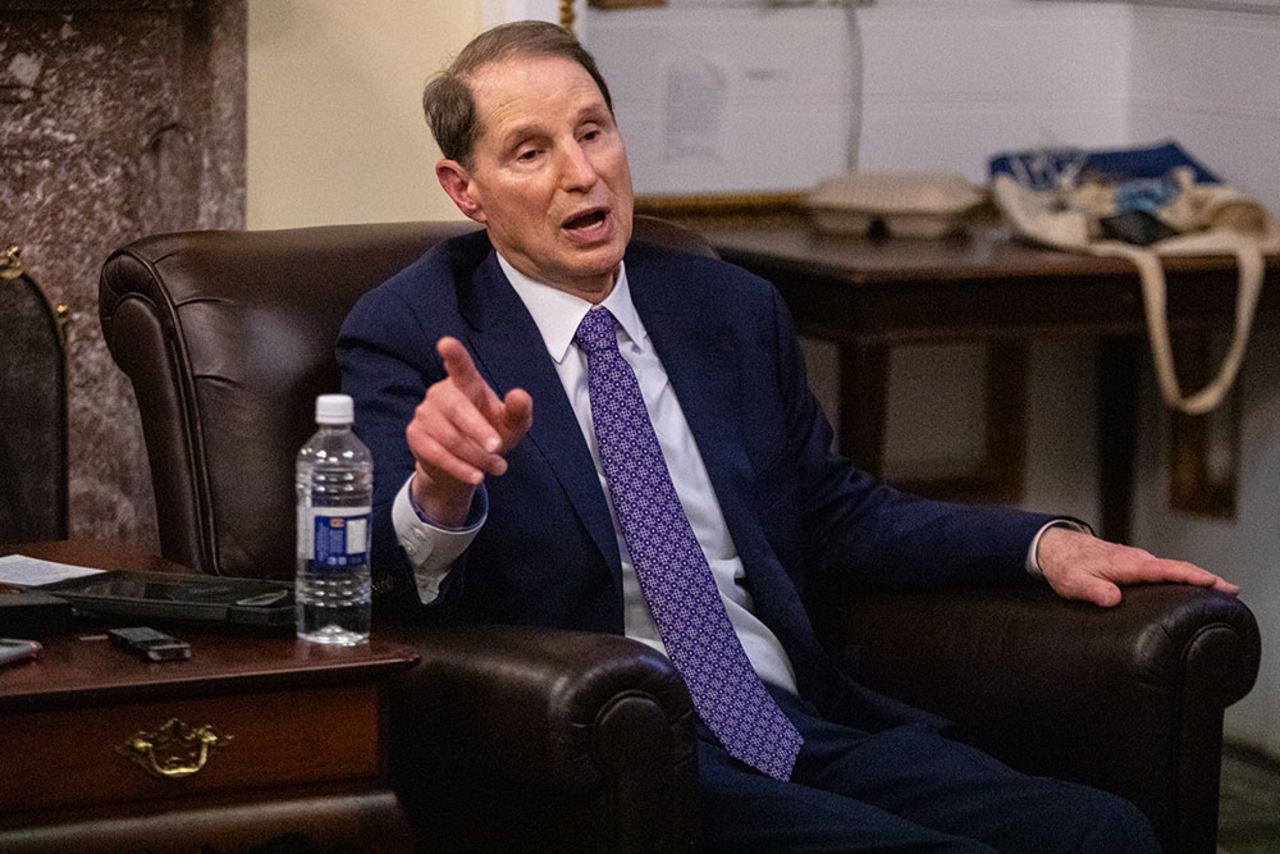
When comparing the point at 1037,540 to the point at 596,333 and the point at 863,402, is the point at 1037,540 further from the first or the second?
the point at 863,402

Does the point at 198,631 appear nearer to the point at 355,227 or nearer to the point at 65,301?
the point at 355,227

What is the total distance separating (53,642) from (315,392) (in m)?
0.52

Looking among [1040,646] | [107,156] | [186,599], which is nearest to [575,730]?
[186,599]

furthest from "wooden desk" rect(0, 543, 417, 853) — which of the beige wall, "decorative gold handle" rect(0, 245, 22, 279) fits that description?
the beige wall

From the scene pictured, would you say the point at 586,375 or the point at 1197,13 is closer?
the point at 586,375

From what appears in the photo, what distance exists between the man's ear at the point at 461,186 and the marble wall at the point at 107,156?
747mm

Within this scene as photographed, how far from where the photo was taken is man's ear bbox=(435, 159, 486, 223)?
2.19 meters

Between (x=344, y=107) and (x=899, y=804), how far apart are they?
4.60 ft

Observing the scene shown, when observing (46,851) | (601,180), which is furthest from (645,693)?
(601,180)

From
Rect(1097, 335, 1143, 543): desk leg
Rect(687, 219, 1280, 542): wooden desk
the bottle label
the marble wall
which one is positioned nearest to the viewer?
the bottle label

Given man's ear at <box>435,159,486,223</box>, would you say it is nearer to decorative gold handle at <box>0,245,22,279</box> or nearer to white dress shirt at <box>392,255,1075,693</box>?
white dress shirt at <box>392,255,1075,693</box>

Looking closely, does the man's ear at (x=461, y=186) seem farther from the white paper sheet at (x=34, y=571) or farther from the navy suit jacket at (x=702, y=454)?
the white paper sheet at (x=34, y=571)

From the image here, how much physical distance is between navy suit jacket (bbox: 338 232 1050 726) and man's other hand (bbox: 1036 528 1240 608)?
0.04 meters

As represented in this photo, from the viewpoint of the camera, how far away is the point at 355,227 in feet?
7.88
